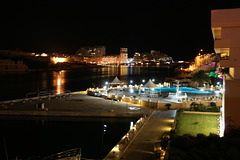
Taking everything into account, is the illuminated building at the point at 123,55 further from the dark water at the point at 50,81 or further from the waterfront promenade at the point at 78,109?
the waterfront promenade at the point at 78,109

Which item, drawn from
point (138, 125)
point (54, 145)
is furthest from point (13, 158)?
point (138, 125)

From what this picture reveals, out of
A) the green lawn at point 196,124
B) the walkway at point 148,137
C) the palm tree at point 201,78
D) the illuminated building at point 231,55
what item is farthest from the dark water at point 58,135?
the palm tree at point 201,78

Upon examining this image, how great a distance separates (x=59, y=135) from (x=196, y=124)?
6.90 meters

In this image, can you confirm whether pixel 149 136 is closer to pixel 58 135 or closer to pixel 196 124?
pixel 196 124

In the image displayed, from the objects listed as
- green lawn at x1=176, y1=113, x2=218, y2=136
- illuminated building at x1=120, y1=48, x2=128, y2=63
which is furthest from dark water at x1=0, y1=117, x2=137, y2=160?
illuminated building at x1=120, y1=48, x2=128, y2=63

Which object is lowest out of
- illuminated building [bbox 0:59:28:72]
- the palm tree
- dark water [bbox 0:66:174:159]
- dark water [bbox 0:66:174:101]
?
dark water [bbox 0:66:174:159]

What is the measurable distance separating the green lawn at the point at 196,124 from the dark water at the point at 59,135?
129 inches

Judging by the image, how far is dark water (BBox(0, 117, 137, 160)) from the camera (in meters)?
12.1

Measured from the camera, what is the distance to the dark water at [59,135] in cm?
1211

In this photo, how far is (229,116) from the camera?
9.30m

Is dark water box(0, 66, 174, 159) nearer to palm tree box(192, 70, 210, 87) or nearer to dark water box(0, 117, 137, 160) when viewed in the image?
dark water box(0, 117, 137, 160)

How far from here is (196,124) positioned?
11992 millimetres

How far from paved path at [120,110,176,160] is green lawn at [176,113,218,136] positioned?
2.72 feet

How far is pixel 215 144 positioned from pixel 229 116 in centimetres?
217
